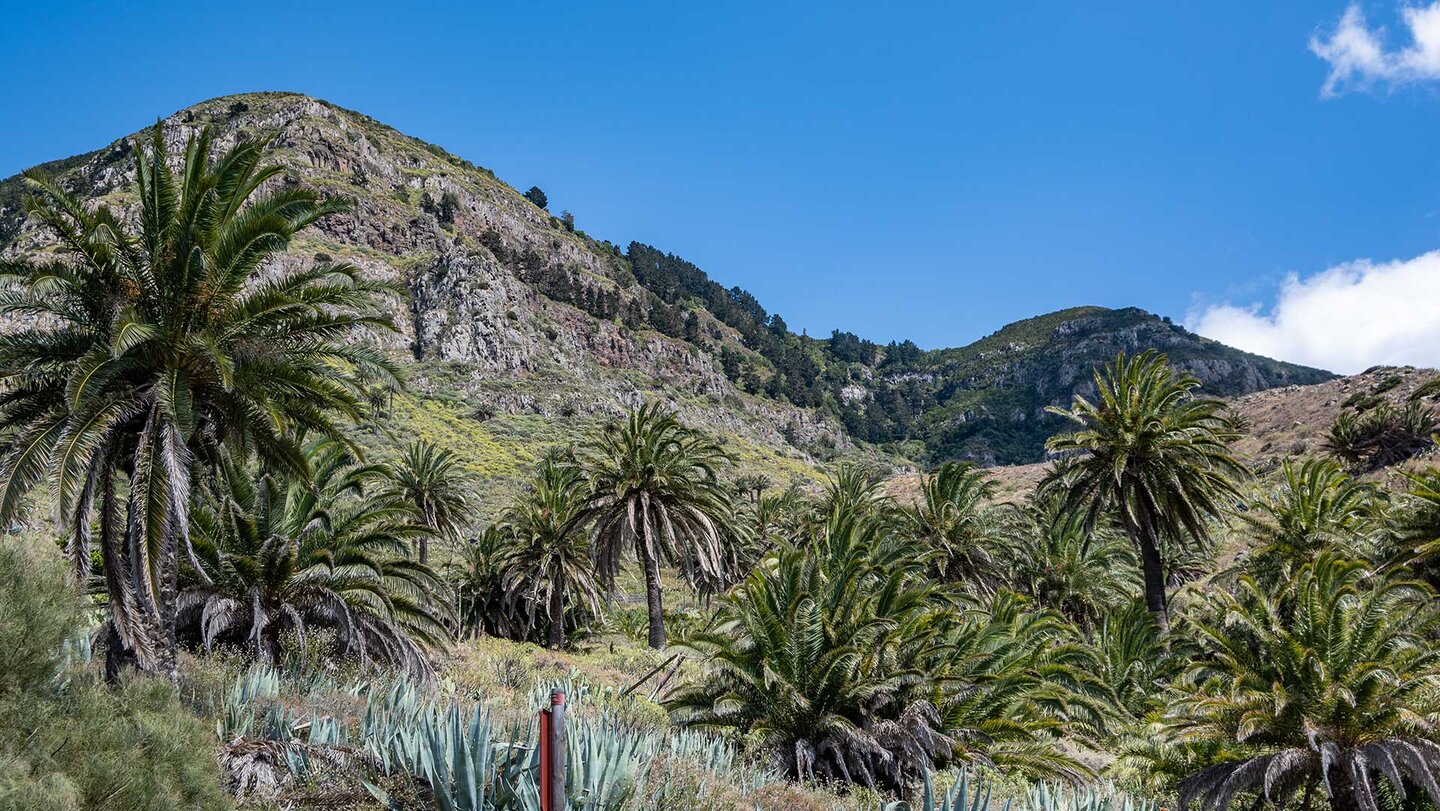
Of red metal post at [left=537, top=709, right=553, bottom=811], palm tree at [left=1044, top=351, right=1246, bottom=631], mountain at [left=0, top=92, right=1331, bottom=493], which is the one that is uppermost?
mountain at [left=0, top=92, right=1331, bottom=493]

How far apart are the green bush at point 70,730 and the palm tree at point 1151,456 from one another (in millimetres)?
19325

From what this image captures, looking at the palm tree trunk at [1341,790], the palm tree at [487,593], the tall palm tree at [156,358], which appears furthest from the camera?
the palm tree at [487,593]

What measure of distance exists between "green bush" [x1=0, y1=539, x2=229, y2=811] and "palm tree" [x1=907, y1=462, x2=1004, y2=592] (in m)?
21.9

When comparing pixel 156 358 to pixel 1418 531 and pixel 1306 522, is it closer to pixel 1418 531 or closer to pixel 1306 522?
pixel 1418 531

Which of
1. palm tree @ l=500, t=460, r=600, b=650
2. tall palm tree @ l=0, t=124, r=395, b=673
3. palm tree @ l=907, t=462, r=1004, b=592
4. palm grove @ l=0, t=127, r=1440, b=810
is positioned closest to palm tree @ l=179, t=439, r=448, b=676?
palm grove @ l=0, t=127, r=1440, b=810

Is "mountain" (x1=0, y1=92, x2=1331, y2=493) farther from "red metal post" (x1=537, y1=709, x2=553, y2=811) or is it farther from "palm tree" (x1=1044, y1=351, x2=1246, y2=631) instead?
"red metal post" (x1=537, y1=709, x2=553, y2=811)

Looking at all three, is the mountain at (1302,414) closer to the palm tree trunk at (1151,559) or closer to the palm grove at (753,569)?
the palm tree trunk at (1151,559)

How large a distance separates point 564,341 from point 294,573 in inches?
3825

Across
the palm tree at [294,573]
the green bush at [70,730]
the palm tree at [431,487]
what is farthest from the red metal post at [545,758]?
the palm tree at [431,487]

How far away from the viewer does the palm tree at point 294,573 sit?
13453 mm

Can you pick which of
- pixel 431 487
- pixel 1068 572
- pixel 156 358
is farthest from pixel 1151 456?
pixel 431 487

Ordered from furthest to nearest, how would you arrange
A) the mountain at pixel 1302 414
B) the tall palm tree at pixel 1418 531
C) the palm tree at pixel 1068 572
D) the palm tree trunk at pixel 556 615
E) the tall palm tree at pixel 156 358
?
the mountain at pixel 1302 414
the palm tree trunk at pixel 556 615
the palm tree at pixel 1068 572
the tall palm tree at pixel 1418 531
the tall palm tree at pixel 156 358

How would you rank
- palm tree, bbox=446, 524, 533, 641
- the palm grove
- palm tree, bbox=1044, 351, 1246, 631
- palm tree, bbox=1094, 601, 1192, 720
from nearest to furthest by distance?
the palm grove < palm tree, bbox=1044, 351, 1246, 631 < palm tree, bbox=1094, 601, 1192, 720 < palm tree, bbox=446, 524, 533, 641

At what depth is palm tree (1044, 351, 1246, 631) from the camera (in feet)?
65.9
